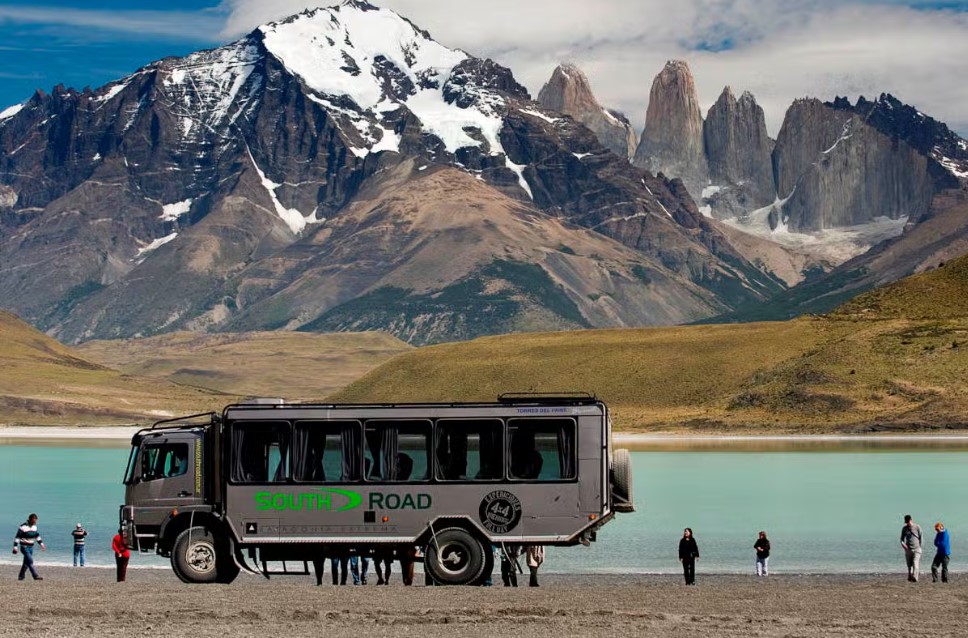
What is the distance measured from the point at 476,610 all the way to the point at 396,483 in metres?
7.65

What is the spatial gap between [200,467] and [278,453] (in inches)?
92.7

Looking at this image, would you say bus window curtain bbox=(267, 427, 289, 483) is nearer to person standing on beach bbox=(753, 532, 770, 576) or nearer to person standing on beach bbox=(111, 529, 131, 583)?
person standing on beach bbox=(111, 529, 131, 583)

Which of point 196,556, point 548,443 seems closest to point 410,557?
point 548,443

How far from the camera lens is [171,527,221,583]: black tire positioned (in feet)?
147

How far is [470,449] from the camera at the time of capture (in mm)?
44531

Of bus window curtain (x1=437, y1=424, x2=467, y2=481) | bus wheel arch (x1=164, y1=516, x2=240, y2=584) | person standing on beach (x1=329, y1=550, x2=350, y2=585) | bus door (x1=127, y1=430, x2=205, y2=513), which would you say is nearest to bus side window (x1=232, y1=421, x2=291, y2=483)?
bus door (x1=127, y1=430, x2=205, y2=513)

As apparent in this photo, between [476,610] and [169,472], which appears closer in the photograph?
[476,610]

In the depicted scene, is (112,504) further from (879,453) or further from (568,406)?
(879,453)

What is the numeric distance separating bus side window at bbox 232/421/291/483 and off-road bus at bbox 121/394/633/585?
29mm

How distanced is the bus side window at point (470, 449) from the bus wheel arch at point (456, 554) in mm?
1442

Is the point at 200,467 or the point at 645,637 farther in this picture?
the point at 200,467

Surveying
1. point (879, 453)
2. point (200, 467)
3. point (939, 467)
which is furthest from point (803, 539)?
point (879, 453)

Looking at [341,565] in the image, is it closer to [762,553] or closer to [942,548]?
[762,553]

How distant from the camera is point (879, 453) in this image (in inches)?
5620
